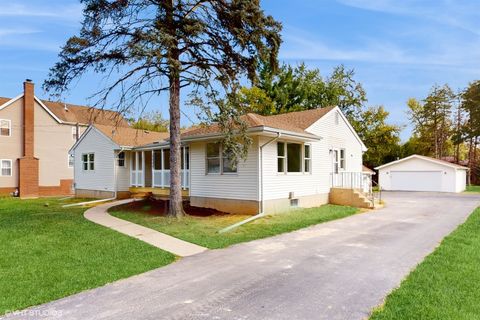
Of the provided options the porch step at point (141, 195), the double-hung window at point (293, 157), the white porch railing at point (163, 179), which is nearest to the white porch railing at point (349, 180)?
the double-hung window at point (293, 157)

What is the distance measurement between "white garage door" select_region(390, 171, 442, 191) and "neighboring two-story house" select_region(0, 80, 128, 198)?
26243 mm

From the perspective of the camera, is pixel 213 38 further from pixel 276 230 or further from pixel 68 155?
pixel 68 155

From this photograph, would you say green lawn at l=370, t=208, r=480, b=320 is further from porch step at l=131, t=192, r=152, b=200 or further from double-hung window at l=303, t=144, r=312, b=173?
porch step at l=131, t=192, r=152, b=200

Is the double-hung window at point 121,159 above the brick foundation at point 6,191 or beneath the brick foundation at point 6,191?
above

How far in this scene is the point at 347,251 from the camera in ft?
26.1

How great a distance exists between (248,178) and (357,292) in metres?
8.28

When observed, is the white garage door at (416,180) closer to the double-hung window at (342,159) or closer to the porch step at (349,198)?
the double-hung window at (342,159)

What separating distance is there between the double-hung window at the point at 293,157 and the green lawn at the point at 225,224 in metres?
1.91

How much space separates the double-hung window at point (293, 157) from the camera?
1425 centimetres

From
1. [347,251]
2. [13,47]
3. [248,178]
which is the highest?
[13,47]

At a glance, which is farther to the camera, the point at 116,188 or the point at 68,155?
the point at 68,155

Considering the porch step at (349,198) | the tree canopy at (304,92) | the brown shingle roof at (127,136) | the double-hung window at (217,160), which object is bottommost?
the porch step at (349,198)

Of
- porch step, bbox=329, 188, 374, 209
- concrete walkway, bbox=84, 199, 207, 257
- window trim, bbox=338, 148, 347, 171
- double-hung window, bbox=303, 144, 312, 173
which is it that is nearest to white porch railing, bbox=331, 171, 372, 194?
window trim, bbox=338, 148, 347, 171

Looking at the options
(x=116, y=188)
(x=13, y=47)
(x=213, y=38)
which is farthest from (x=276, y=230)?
(x=13, y=47)
